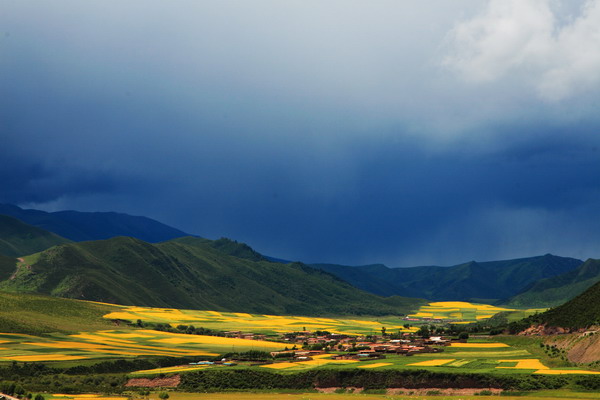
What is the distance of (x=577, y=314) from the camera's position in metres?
127

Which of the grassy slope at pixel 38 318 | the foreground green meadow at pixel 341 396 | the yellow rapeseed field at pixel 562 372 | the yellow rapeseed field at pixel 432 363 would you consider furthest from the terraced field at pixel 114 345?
the yellow rapeseed field at pixel 562 372

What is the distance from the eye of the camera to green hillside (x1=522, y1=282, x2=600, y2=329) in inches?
4702

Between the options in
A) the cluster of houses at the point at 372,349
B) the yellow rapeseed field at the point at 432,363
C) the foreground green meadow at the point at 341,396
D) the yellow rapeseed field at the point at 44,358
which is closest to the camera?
the foreground green meadow at the point at 341,396

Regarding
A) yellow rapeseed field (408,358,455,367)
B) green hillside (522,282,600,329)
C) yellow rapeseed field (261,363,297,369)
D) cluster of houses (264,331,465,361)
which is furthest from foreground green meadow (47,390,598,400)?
green hillside (522,282,600,329)

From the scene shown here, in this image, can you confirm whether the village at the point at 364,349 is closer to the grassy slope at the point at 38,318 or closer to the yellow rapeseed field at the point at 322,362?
the yellow rapeseed field at the point at 322,362

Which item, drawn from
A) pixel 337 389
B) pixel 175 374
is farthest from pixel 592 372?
pixel 175 374

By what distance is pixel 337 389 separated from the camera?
94875 mm

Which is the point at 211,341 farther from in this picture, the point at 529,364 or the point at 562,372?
the point at 562,372

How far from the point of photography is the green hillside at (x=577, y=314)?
119438 millimetres

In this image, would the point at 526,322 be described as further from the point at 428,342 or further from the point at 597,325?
the point at 597,325

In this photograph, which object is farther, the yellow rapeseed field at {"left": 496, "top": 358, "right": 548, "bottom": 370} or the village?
the village

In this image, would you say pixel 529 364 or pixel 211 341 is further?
pixel 211 341

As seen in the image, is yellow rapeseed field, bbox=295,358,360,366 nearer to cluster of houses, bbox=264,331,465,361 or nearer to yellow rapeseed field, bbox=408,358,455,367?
cluster of houses, bbox=264,331,465,361

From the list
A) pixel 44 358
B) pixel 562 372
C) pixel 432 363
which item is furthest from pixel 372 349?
pixel 44 358
